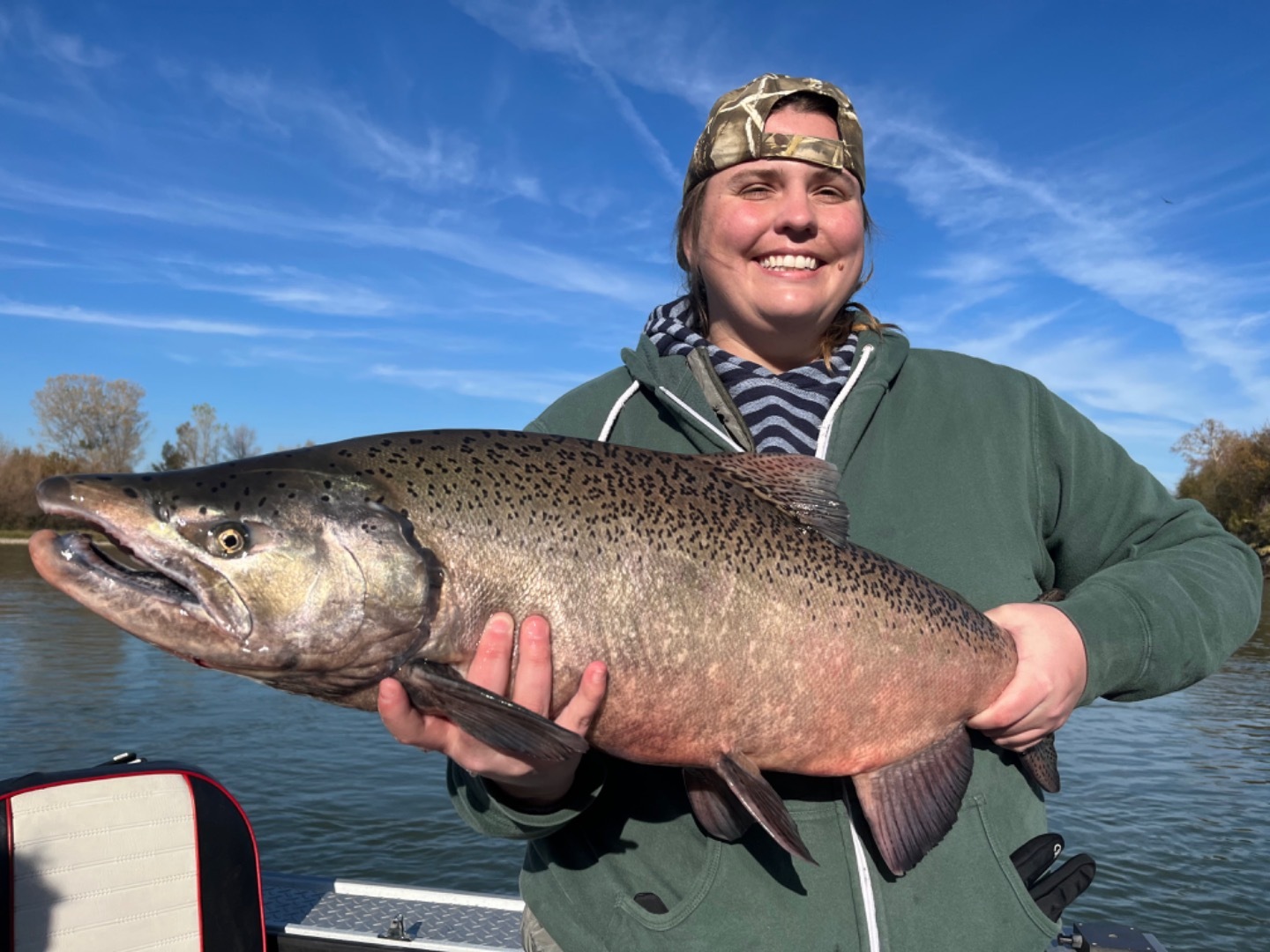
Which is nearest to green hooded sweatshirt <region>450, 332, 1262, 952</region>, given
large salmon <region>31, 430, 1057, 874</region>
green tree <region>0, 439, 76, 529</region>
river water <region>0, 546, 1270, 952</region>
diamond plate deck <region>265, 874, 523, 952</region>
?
large salmon <region>31, 430, 1057, 874</region>

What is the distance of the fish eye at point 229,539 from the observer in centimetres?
215

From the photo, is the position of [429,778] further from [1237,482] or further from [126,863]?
[1237,482]

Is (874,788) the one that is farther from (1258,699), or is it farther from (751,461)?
(1258,699)

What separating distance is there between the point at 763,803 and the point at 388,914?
3.55 m

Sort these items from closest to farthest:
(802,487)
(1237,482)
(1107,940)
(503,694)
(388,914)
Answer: (503,694) < (802,487) < (1107,940) < (388,914) < (1237,482)

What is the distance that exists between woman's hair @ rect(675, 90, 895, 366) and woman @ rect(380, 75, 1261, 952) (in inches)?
0.5

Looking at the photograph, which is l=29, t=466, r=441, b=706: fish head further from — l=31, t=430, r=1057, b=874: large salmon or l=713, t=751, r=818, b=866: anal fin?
l=713, t=751, r=818, b=866: anal fin

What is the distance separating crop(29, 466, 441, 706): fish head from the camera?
6.81ft

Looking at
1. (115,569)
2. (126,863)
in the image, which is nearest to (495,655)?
(115,569)

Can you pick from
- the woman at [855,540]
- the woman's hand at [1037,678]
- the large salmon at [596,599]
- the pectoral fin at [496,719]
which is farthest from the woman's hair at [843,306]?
the pectoral fin at [496,719]

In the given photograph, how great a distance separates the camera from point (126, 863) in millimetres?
3949

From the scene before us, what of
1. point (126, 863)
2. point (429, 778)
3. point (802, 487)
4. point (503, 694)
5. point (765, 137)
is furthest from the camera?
point (429, 778)

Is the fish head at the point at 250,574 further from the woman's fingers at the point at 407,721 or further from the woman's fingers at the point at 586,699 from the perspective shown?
the woman's fingers at the point at 586,699

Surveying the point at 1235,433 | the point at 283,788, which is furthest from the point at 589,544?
the point at 1235,433
